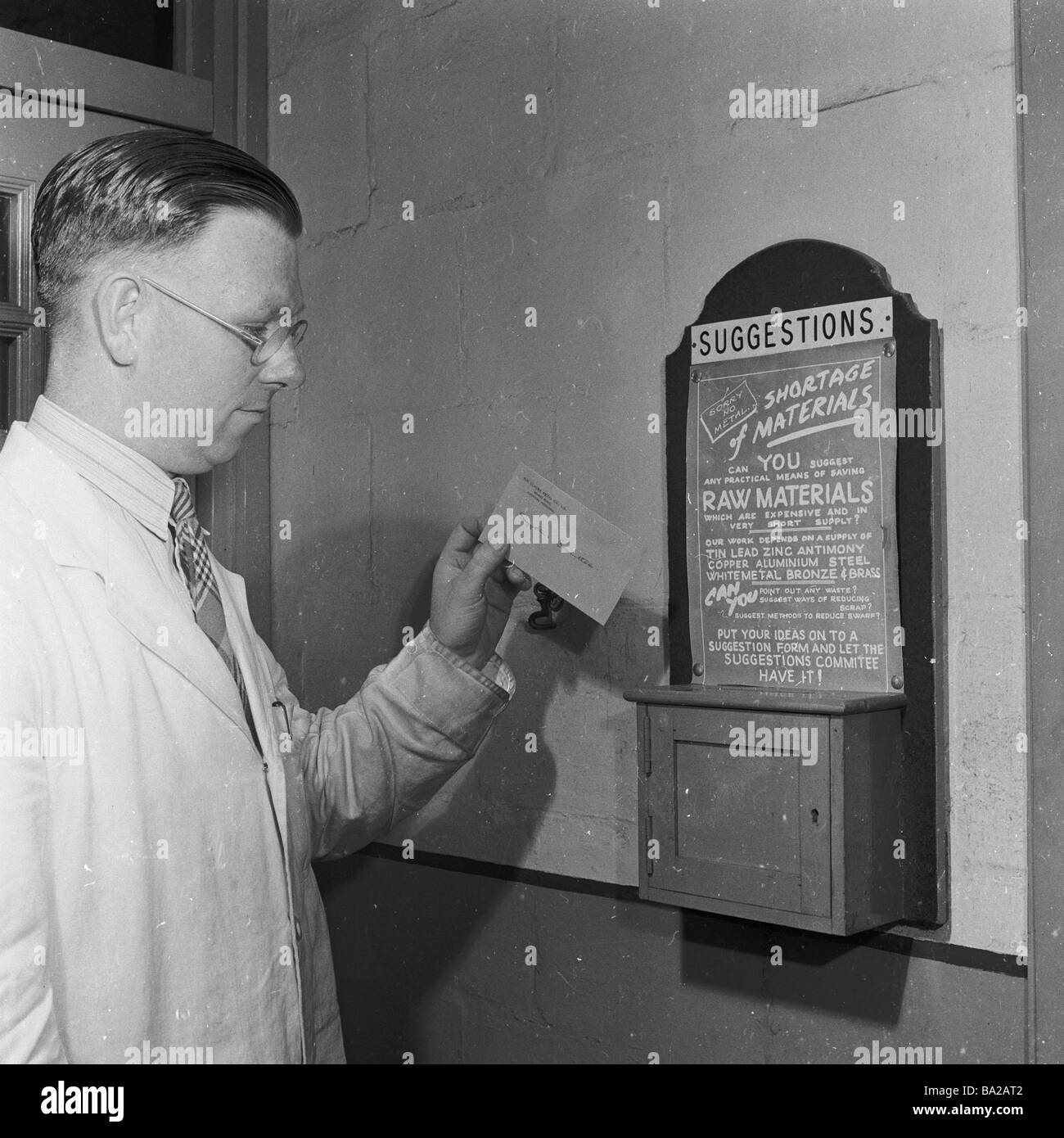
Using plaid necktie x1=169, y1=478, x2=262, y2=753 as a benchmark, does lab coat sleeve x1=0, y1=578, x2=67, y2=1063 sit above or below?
below

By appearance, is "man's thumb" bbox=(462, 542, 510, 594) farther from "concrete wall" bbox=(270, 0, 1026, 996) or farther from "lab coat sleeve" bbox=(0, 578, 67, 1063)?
"lab coat sleeve" bbox=(0, 578, 67, 1063)

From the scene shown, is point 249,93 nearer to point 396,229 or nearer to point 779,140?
point 396,229

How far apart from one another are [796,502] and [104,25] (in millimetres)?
1630

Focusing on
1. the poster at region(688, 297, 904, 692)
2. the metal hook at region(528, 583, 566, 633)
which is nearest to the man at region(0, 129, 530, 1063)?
the metal hook at region(528, 583, 566, 633)

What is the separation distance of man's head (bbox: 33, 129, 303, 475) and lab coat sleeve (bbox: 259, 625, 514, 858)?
0.48 meters

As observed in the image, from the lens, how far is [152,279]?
5.08ft

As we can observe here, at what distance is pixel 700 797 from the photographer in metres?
1.81

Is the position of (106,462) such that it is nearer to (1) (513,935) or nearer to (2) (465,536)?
(2) (465,536)

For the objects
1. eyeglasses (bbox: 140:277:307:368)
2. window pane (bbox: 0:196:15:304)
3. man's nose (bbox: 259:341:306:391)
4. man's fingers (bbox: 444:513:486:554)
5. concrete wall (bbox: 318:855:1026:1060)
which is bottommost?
concrete wall (bbox: 318:855:1026:1060)

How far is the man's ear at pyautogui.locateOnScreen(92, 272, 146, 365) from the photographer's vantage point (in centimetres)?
153

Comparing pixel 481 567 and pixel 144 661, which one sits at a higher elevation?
pixel 481 567

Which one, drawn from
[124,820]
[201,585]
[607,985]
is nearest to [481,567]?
[201,585]
